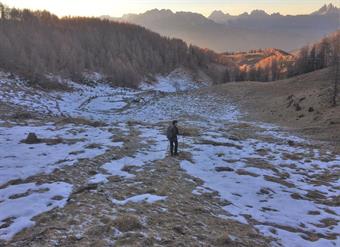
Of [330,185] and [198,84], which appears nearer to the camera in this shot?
[330,185]

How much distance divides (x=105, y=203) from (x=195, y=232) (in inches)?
128

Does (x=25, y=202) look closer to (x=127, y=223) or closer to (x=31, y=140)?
(x=127, y=223)

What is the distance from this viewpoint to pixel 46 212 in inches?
413

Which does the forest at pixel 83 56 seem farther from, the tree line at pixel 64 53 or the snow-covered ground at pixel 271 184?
the snow-covered ground at pixel 271 184

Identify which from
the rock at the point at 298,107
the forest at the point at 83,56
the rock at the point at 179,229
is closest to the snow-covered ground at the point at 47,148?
the rock at the point at 179,229

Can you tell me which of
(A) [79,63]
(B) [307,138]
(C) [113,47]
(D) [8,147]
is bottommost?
(B) [307,138]

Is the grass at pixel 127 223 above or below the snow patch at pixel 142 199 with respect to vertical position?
above

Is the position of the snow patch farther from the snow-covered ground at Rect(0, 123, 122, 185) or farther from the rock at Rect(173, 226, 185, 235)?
the snow-covered ground at Rect(0, 123, 122, 185)

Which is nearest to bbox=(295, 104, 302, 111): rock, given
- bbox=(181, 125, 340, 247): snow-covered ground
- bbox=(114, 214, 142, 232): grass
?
bbox=(181, 125, 340, 247): snow-covered ground

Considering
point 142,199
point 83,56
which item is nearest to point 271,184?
point 142,199

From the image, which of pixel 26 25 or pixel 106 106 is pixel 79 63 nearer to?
pixel 26 25

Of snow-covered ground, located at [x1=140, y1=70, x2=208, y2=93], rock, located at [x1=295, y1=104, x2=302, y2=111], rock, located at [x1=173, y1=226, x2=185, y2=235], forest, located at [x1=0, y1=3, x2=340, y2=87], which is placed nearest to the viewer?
rock, located at [x1=173, y1=226, x2=185, y2=235]

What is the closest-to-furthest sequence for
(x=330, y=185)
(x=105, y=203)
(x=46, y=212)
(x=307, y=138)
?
(x=46, y=212), (x=105, y=203), (x=330, y=185), (x=307, y=138)

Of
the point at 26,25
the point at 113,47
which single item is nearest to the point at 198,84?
the point at 113,47
